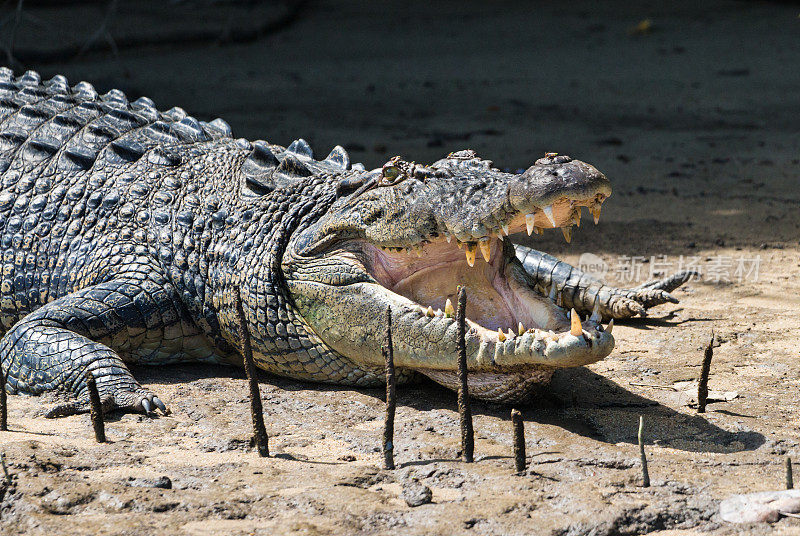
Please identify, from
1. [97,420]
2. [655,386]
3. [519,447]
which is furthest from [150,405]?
[655,386]

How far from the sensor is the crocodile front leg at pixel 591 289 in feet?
17.4

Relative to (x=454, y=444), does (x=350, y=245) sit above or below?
above

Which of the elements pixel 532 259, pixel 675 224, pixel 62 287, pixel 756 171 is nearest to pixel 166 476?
pixel 62 287

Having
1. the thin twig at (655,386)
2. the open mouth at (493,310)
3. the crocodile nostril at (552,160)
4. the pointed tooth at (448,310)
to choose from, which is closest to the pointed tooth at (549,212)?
the open mouth at (493,310)

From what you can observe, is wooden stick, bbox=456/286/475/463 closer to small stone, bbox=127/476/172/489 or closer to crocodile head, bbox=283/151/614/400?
crocodile head, bbox=283/151/614/400

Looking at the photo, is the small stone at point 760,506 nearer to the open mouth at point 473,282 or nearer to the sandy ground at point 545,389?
the sandy ground at point 545,389

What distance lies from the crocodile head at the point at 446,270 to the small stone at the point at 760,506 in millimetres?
749

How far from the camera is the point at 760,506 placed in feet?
9.58

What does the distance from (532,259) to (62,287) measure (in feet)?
8.62

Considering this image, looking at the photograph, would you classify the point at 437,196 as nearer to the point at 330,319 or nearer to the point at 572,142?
the point at 330,319

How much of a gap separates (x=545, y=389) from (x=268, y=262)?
55.9 inches

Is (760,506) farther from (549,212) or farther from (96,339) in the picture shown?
(96,339)

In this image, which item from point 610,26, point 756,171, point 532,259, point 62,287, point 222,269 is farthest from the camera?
point 610,26

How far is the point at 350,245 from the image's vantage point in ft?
14.1
